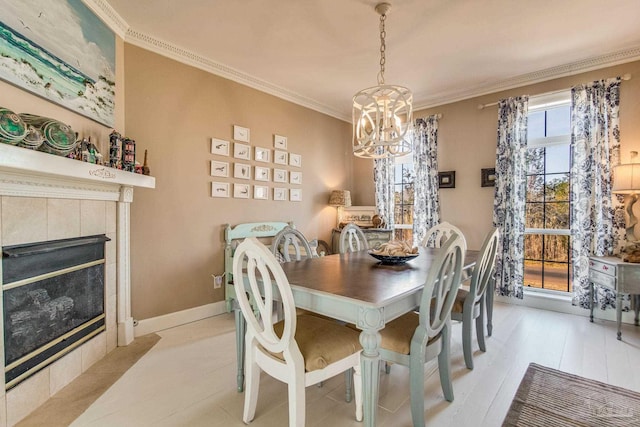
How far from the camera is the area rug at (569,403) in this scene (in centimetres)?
167

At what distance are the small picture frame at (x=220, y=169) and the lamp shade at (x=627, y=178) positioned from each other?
3.97 meters

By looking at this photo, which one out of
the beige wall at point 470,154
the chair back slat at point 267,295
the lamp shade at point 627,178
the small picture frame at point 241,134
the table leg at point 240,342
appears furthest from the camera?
the beige wall at point 470,154

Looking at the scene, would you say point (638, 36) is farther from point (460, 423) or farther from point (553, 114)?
point (460, 423)

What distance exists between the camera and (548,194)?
365 cm

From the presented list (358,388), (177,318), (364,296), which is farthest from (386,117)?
(177,318)

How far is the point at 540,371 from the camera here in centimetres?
217

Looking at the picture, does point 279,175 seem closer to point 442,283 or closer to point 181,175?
point 181,175

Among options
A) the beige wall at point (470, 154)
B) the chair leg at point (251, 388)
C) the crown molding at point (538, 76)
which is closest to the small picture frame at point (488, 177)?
the beige wall at point (470, 154)

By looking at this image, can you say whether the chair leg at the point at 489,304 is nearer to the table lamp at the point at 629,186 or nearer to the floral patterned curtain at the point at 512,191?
the floral patterned curtain at the point at 512,191

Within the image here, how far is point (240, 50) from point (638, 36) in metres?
3.78

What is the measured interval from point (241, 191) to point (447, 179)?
281 centimetres

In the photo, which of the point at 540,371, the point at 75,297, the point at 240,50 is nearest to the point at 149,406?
the point at 75,297

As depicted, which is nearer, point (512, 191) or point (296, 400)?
point (296, 400)

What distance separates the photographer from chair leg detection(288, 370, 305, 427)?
54.5 inches
